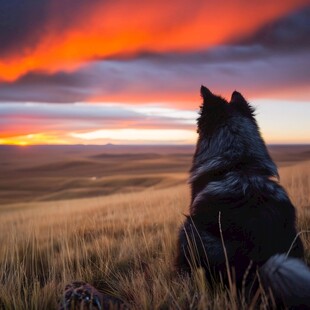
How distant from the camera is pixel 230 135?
11.5 ft

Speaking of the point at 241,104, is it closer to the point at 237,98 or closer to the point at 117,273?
the point at 237,98

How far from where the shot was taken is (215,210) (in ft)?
9.16

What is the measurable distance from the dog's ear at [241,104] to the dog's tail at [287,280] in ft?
6.13

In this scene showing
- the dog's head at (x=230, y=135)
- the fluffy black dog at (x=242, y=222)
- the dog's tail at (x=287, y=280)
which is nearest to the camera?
the dog's tail at (x=287, y=280)

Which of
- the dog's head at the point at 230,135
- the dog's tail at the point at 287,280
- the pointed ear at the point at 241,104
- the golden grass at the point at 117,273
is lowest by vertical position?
the golden grass at the point at 117,273

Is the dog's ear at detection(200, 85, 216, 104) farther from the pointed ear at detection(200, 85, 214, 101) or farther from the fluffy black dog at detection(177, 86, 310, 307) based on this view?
the fluffy black dog at detection(177, 86, 310, 307)

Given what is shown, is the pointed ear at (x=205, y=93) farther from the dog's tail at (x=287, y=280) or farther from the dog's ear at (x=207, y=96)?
the dog's tail at (x=287, y=280)

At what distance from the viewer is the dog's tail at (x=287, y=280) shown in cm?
224

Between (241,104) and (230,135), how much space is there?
1.98ft

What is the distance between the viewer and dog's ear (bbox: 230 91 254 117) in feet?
12.8

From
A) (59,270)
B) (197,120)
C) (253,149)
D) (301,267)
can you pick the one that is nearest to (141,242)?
(59,270)

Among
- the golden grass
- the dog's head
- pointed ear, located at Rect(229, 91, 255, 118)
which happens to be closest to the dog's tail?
the golden grass

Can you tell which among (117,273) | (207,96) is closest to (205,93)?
(207,96)

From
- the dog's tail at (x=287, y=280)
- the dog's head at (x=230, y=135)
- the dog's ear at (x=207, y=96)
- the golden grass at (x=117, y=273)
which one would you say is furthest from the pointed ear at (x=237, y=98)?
the dog's tail at (x=287, y=280)
